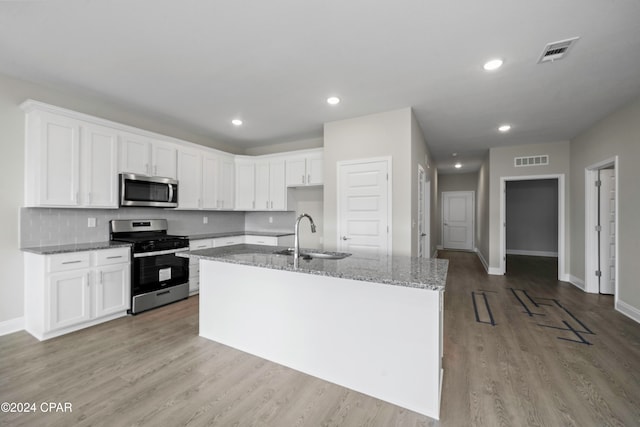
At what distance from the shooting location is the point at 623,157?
11.9 feet

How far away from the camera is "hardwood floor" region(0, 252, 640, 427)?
5.85 feet

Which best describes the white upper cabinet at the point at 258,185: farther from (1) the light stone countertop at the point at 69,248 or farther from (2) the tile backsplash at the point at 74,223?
(1) the light stone countertop at the point at 69,248

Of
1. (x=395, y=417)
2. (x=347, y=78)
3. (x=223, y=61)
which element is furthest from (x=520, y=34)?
(x=395, y=417)

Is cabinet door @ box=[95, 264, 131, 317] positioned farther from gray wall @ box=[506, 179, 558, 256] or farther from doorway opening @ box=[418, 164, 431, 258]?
gray wall @ box=[506, 179, 558, 256]

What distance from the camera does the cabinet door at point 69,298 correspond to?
2.82 m

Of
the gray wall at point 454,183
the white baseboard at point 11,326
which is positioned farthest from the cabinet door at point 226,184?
the gray wall at point 454,183

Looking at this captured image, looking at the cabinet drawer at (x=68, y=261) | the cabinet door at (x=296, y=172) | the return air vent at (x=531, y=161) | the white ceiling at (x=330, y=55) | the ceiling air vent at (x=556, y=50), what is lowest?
the cabinet drawer at (x=68, y=261)

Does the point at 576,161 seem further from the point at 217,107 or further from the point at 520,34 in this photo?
the point at 217,107

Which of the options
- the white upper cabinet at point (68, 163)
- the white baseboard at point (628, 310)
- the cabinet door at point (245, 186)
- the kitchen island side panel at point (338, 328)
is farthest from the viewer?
the cabinet door at point (245, 186)

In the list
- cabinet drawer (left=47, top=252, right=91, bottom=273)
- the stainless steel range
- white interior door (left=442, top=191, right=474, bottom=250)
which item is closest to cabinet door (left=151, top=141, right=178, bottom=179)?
the stainless steel range

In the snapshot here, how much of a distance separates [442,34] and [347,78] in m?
0.97

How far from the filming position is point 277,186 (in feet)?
17.2

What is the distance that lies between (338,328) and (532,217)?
895cm

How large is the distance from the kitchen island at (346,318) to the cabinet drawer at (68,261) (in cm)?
151
